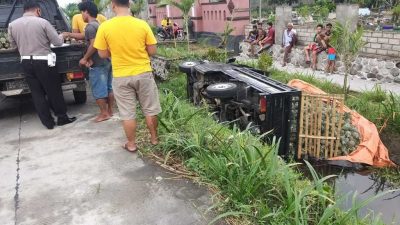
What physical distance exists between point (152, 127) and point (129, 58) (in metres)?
0.80

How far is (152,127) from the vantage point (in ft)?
13.9

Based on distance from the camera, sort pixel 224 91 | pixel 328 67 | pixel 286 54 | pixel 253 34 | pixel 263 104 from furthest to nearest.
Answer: pixel 253 34
pixel 286 54
pixel 328 67
pixel 224 91
pixel 263 104

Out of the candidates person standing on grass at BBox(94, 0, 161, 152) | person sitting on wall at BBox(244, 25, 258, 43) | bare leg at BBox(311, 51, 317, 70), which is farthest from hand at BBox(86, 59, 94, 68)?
person sitting on wall at BBox(244, 25, 258, 43)

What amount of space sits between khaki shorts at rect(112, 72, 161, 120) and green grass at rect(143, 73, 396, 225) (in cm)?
40

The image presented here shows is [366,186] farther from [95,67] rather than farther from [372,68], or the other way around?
[372,68]

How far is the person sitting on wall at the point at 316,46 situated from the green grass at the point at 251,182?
26.4 feet

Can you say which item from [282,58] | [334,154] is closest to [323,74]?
[282,58]

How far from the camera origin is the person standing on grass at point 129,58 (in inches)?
152

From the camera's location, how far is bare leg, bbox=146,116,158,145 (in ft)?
13.7

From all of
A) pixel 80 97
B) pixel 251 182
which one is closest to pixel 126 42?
pixel 251 182

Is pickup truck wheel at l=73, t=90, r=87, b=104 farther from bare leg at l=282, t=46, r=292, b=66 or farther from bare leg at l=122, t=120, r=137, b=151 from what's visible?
bare leg at l=282, t=46, r=292, b=66

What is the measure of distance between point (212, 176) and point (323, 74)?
8.48m

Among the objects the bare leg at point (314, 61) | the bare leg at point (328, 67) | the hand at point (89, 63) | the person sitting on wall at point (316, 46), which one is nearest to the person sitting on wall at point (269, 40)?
the person sitting on wall at point (316, 46)

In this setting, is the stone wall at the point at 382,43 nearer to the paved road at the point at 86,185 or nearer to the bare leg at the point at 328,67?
the bare leg at the point at 328,67
